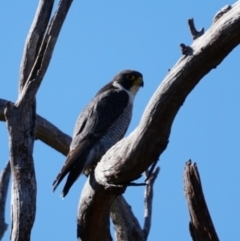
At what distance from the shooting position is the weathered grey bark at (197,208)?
15.7 ft

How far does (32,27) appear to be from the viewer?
5777 millimetres

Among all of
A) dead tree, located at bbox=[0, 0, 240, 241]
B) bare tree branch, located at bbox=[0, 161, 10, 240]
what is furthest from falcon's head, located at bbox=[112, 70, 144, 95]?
dead tree, located at bbox=[0, 0, 240, 241]

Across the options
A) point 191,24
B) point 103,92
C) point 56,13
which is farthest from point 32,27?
point 103,92

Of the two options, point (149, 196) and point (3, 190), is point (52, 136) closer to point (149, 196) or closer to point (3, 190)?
point (3, 190)

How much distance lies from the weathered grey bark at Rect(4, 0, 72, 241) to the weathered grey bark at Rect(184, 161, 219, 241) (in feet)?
3.87

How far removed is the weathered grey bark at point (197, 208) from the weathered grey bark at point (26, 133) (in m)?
1.18

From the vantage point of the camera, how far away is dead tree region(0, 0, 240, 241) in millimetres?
4262

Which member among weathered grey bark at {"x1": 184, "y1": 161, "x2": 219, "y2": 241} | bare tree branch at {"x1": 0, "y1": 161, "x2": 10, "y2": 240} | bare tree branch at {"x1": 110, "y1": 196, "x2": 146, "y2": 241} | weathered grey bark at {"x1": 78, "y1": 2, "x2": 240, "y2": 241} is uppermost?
bare tree branch at {"x1": 0, "y1": 161, "x2": 10, "y2": 240}

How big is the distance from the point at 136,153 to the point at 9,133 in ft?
4.03

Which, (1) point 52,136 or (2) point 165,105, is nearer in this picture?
(2) point 165,105

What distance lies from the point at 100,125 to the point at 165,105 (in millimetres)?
2988

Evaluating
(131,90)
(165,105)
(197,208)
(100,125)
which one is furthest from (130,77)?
(165,105)

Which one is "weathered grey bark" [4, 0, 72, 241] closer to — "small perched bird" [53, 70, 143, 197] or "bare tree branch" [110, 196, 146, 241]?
"small perched bird" [53, 70, 143, 197]

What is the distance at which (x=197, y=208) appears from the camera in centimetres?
481
